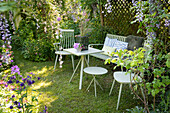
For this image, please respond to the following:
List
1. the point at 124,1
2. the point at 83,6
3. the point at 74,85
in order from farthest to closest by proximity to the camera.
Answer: the point at 83,6, the point at 124,1, the point at 74,85

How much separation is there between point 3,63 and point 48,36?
1.53m

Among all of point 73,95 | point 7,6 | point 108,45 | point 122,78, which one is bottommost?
point 73,95

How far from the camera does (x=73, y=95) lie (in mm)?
3230

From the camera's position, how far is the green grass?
281 centimetres

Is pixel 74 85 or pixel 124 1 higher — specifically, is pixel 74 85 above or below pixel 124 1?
below

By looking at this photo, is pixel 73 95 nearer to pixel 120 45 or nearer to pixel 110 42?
pixel 120 45

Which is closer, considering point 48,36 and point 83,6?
point 48,36

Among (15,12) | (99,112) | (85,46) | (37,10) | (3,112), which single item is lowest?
(99,112)

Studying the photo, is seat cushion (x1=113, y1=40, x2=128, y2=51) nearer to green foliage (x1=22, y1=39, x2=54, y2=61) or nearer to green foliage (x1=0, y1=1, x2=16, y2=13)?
green foliage (x1=22, y1=39, x2=54, y2=61)

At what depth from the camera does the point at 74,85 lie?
364cm

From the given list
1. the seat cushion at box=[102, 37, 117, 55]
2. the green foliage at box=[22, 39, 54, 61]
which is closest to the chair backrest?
the green foliage at box=[22, 39, 54, 61]

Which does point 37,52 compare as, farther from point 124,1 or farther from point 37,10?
point 124,1

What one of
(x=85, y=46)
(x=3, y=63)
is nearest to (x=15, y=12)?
(x=85, y=46)

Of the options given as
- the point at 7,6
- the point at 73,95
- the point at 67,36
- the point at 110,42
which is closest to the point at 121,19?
the point at 110,42
